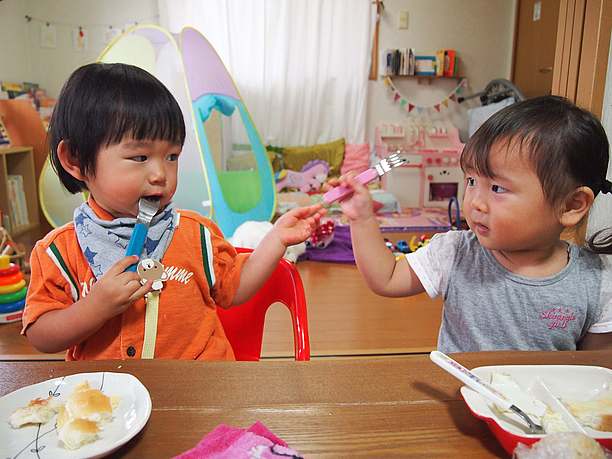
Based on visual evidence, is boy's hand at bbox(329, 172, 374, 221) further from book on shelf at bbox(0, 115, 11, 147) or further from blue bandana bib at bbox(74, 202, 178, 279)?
book on shelf at bbox(0, 115, 11, 147)

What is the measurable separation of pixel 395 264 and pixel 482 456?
0.47 metres

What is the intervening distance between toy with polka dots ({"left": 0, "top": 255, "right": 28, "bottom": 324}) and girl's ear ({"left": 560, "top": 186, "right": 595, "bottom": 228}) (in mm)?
1560

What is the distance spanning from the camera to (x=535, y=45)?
12.3 feet

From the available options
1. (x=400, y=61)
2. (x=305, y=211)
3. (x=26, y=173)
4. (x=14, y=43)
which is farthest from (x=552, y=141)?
(x=14, y=43)

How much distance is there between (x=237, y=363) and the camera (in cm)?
59

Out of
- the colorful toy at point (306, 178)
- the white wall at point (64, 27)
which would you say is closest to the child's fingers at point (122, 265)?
the colorful toy at point (306, 178)

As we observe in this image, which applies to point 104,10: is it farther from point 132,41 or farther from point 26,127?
point 132,41

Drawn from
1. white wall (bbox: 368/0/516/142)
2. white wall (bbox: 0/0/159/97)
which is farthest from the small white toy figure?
white wall (bbox: 368/0/516/142)

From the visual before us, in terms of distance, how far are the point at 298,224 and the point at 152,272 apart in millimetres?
264

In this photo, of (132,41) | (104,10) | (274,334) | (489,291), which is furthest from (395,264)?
(104,10)

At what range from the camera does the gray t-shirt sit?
812mm

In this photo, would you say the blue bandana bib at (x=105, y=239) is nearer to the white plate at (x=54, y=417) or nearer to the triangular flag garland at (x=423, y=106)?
the white plate at (x=54, y=417)

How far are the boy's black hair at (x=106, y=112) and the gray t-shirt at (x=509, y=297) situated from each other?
49cm

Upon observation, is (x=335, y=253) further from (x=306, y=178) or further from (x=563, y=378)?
(x=563, y=378)
